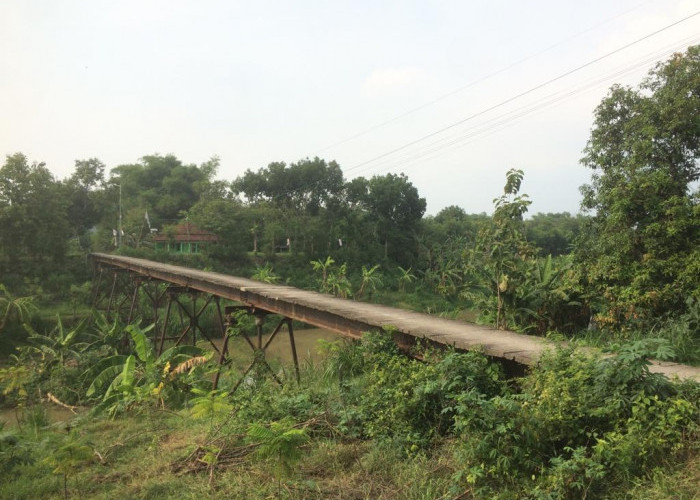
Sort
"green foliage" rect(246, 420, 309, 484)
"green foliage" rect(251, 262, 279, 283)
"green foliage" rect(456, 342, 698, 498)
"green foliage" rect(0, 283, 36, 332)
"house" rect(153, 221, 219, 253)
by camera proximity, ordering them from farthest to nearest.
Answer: "house" rect(153, 221, 219, 253) → "green foliage" rect(251, 262, 279, 283) → "green foliage" rect(0, 283, 36, 332) → "green foliage" rect(246, 420, 309, 484) → "green foliage" rect(456, 342, 698, 498)

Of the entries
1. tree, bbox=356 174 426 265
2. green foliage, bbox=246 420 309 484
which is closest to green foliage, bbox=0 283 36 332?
green foliage, bbox=246 420 309 484

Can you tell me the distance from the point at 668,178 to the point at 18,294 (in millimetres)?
29268

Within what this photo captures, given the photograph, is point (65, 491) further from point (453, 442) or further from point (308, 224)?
point (308, 224)

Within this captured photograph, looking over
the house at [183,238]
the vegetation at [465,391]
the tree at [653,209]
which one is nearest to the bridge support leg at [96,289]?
the vegetation at [465,391]

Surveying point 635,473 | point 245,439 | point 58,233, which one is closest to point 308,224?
point 58,233

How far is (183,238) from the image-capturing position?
122ft

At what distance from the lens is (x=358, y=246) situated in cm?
3928

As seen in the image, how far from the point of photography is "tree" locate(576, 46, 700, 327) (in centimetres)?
996

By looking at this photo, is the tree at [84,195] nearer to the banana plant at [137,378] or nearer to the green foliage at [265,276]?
the green foliage at [265,276]

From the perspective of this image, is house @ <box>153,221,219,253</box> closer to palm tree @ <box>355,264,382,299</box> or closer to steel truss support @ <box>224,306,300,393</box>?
palm tree @ <box>355,264,382,299</box>

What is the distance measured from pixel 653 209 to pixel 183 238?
111 ft

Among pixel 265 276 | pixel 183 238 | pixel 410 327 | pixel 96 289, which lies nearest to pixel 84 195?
pixel 183 238

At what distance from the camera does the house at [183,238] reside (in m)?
35.7

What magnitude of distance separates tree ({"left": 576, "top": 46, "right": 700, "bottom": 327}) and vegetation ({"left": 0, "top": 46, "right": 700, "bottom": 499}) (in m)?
0.05
